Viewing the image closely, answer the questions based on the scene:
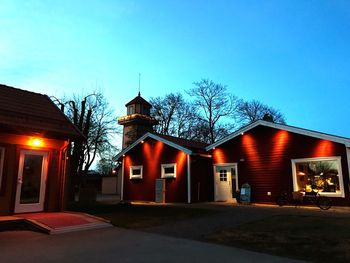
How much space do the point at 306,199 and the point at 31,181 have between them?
36.7 ft

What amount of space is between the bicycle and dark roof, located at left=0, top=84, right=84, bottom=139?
917 centimetres

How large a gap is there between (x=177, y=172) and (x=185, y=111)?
18281mm

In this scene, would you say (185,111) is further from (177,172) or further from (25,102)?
(25,102)

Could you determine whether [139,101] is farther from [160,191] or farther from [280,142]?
[280,142]

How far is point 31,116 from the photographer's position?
10.1 meters

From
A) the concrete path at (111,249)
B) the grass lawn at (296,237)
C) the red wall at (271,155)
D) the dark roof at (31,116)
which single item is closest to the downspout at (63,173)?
the dark roof at (31,116)

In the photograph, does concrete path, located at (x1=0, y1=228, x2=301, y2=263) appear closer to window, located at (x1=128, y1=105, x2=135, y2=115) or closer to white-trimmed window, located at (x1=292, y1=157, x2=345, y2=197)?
white-trimmed window, located at (x1=292, y1=157, x2=345, y2=197)

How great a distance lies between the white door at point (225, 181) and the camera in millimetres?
16234

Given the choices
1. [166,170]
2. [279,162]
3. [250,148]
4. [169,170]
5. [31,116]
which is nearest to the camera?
[31,116]

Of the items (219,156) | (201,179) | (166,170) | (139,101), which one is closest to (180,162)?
(166,170)

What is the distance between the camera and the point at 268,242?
6.45 meters

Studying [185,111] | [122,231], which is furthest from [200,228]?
[185,111]

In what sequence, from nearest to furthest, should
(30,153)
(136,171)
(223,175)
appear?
(30,153)
(223,175)
(136,171)

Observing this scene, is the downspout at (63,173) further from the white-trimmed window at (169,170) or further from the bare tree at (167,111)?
the bare tree at (167,111)
